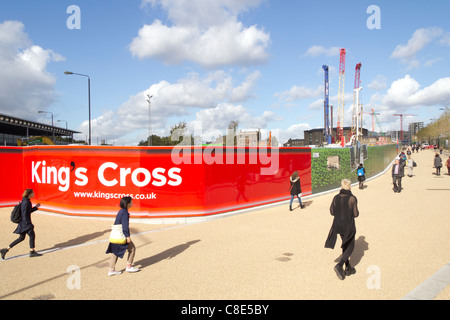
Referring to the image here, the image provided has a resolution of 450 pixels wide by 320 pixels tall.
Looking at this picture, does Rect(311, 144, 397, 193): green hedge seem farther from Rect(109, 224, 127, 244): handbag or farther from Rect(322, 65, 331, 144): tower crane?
Rect(322, 65, 331, 144): tower crane

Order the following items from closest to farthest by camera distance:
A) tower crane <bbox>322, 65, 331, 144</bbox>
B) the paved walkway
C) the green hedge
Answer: the paved walkway → the green hedge → tower crane <bbox>322, 65, 331, 144</bbox>

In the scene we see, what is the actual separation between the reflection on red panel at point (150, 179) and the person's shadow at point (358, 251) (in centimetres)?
567

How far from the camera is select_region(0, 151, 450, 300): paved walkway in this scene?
551cm

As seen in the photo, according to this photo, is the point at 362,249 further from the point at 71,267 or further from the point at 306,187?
the point at 306,187

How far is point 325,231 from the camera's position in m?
9.70

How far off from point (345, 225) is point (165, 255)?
433cm

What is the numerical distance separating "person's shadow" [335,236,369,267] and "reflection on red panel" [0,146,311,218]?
567 cm

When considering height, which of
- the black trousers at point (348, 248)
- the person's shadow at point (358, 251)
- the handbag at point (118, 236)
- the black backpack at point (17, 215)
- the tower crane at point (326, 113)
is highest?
the tower crane at point (326, 113)

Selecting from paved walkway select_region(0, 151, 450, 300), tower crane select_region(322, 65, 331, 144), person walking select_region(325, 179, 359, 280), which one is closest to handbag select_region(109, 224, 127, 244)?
paved walkway select_region(0, 151, 450, 300)

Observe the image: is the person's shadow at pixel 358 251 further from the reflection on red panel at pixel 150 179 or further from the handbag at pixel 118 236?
the reflection on red panel at pixel 150 179

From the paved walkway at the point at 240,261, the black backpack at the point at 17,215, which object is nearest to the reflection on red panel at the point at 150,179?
the paved walkway at the point at 240,261

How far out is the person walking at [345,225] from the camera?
6035 millimetres
